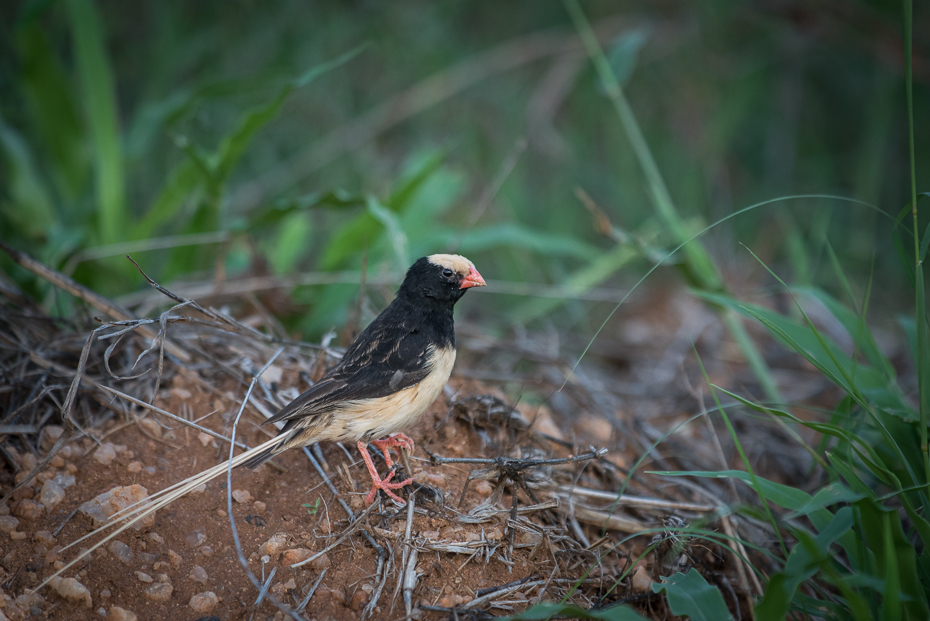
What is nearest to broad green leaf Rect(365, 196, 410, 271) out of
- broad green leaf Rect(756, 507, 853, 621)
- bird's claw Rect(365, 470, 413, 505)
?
bird's claw Rect(365, 470, 413, 505)

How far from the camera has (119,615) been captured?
6.43ft

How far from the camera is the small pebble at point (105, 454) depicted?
2.46m

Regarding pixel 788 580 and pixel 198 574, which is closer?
pixel 788 580

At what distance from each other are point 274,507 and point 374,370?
66cm

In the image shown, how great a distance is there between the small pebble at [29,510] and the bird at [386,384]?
0.89 feet

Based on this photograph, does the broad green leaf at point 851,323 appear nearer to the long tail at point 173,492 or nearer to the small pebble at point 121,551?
the long tail at point 173,492

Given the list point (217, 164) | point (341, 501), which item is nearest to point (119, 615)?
point (341, 501)

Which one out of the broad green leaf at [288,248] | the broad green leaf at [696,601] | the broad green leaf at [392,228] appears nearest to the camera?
the broad green leaf at [696,601]

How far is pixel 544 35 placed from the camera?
6.42 m

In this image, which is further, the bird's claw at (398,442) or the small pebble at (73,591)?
the bird's claw at (398,442)

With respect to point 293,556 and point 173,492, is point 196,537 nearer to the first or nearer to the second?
point 173,492

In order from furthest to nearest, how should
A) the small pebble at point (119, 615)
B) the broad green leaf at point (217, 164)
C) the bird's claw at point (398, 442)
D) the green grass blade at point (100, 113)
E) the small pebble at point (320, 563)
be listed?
the green grass blade at point (100, 113) < the broad green leaf at point (217, 164) < the bird's claw at point (398, 442) < the small pebble at point (320, 563) < the small pebble at point (119, 615)

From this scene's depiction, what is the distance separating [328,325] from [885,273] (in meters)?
6.04

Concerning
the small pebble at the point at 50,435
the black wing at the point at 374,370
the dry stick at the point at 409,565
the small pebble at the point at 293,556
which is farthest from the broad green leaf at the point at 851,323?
the small pebble at the point at 50,435
